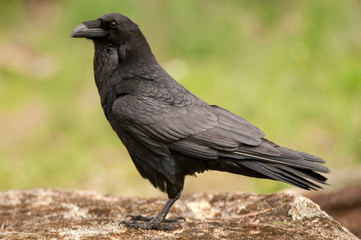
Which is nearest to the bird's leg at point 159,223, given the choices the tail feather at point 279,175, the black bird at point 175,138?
the black bird at point 175,138

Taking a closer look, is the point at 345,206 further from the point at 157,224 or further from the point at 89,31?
the point at 89,31

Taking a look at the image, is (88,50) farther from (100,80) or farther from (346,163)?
(100,80)

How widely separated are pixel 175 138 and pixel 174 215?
110cm

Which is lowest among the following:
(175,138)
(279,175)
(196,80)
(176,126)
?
(279,175)

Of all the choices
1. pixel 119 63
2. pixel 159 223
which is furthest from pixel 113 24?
pixel 159 223

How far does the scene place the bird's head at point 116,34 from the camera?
16.1ft

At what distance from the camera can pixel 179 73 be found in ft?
33.9

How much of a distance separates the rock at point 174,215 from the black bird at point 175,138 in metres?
0.32

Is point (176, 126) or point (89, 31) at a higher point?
point (89, 31)

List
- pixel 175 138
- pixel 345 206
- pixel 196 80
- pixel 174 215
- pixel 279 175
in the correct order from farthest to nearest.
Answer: pixel 196 80 < pixel 345 206 < pixel 174 215 < pixel 175 138 < pixel 279 175

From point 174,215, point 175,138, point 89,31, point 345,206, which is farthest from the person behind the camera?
point 345,206

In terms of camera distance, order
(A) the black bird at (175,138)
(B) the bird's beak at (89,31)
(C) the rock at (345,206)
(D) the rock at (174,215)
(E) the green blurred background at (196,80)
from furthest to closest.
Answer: (E) the green blurred background at (196,80) < (C) the rock at (345,206) < (B) the bird's beak at (89,31) < (A) the black bird at (175,138) < (D) the rock at (174,215)

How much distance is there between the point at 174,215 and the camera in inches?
211

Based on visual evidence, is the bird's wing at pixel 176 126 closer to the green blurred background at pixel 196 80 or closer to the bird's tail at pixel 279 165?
the bird's tail at pixel 279 165
